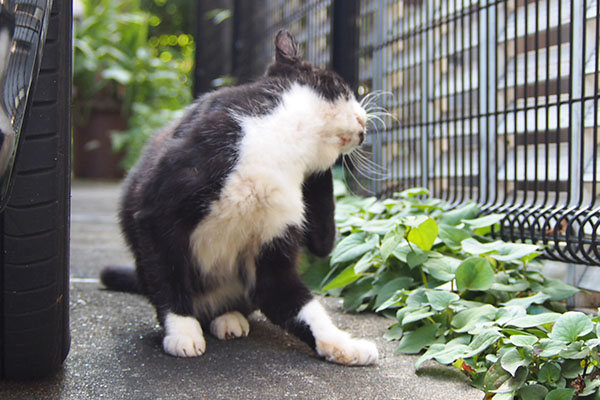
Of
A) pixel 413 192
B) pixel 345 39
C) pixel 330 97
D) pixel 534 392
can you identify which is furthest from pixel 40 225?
pixel 345 39

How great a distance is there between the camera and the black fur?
1.41 metres

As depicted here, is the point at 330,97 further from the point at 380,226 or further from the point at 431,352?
the point at 431,352

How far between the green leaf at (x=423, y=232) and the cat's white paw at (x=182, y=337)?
63 cm

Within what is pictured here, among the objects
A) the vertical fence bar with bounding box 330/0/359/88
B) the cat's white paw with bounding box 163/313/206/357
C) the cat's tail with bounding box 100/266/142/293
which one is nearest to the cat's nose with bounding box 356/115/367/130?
the cat's white paw with bounding box 163/313/206/357

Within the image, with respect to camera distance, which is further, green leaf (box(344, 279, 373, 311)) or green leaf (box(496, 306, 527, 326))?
green leaf (box(344, 279, 373, 311))

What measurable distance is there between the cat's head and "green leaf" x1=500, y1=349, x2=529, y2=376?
0.68 meters

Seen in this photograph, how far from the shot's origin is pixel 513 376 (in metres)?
1.11

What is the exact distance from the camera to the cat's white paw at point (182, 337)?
1.38 meters

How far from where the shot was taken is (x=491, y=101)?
212cm

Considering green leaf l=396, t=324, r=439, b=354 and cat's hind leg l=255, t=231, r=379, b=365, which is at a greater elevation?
cat's hind leg l=255, t=231, r=379, b=365

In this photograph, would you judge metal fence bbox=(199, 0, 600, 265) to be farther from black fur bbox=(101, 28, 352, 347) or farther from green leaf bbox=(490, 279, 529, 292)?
black fur bbox=(101, 28, 352, 347)

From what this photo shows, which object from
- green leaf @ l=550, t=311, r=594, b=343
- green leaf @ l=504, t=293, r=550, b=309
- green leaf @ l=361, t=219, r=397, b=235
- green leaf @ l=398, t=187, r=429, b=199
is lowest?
green leaf @ l=504, t=293, r=550, b=309

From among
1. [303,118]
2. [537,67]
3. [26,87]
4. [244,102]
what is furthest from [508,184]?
[26,87]

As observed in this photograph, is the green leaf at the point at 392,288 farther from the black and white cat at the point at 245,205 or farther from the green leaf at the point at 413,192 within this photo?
the green leaf at the point at 413,192
